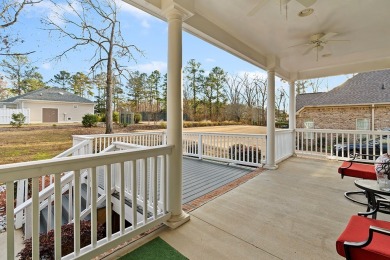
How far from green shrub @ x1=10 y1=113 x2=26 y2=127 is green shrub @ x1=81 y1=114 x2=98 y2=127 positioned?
39.8 inches

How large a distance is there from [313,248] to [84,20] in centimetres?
A: 457

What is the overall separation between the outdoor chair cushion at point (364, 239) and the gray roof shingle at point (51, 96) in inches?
145

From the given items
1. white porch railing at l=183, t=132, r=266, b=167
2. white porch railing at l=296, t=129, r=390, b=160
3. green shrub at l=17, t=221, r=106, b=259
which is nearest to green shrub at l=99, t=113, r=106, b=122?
green shrub at l=17, t=221, r=106, b=259

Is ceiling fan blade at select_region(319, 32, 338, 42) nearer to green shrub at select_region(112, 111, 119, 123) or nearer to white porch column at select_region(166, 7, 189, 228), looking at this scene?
white porch column at select_region(166, 7, 189, 228)

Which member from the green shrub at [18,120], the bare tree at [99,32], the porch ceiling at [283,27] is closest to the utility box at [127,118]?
the bare tree at [99,32]

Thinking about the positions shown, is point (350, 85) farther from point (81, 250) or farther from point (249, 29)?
point (81, 250)

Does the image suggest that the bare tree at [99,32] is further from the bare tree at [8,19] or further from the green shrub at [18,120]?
the green shrub at [18,120]

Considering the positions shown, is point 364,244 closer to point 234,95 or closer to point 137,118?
point 137,118

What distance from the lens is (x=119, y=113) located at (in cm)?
404

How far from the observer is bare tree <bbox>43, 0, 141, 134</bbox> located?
118 inches

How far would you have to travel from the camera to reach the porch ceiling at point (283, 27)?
261 centimetres

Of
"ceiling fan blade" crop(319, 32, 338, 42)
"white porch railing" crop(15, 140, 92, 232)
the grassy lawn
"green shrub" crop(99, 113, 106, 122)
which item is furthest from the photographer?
"green shrub" crop(99, 113, 106, 122)

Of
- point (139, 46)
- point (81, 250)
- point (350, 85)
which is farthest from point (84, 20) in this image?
point (350, 85)

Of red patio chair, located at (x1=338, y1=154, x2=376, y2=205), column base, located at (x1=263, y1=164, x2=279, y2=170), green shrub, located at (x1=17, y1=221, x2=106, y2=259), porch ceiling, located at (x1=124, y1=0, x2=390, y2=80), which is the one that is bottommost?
green shrub, located at (x1=17, y1=221, x2=106, y2=259)
